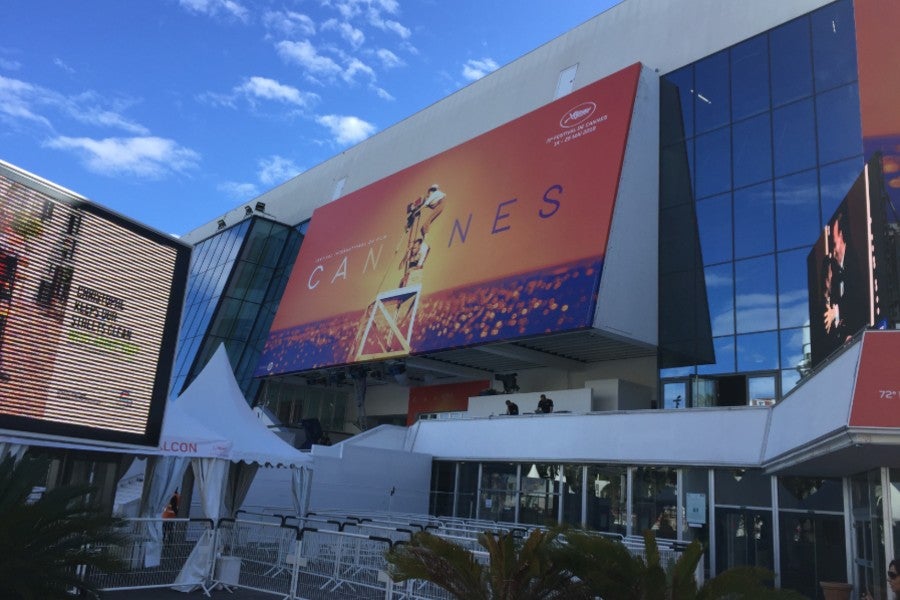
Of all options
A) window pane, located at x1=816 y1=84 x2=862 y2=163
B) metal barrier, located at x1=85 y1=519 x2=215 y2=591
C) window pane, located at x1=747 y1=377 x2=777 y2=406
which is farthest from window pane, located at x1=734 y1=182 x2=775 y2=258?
metal barrier, located at x1=85 y1=519 x2=215 y2=591

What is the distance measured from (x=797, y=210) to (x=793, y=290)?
2.29m

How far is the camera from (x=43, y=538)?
639 centimetres

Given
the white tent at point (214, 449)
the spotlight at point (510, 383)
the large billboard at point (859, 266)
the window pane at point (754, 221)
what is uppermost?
the window pane at point (754, 221)

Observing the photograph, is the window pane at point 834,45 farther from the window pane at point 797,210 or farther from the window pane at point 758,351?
the window pane at point 758,351

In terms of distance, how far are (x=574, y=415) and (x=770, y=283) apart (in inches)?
259

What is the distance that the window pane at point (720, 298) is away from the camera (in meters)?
20.9

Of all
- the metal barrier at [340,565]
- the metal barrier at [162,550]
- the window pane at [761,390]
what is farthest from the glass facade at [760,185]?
the metal barrier at [162,550]

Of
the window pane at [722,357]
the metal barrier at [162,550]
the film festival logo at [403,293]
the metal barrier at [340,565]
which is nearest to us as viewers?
the metal barrier at [340,565]

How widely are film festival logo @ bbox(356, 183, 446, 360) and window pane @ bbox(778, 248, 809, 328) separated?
12.3 m

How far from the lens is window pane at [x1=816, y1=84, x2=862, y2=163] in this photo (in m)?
19.1

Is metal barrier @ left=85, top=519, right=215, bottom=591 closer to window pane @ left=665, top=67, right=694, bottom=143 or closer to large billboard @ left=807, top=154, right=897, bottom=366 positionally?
large billboard @ left=807, top=154, right=897, bottom=366

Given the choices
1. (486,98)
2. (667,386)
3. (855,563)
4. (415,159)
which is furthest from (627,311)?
(415,159)

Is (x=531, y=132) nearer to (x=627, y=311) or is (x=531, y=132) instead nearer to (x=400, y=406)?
(x=627, y=311)

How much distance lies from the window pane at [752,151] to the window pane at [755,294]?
2.60m
